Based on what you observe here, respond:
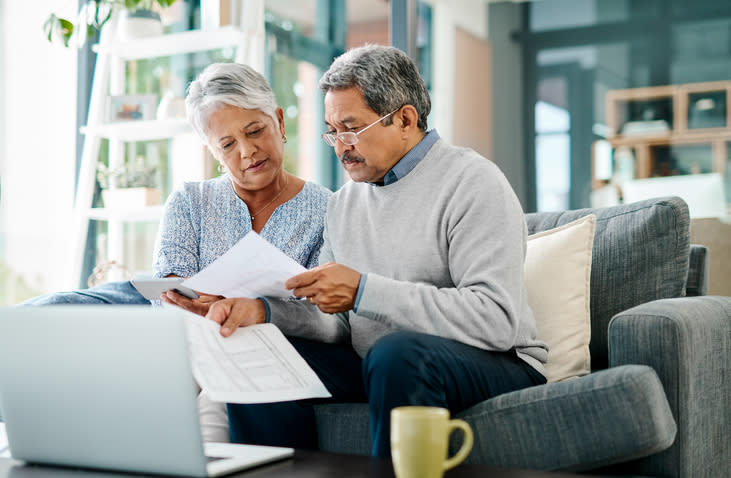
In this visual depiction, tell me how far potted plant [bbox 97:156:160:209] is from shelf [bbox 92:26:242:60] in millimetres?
504

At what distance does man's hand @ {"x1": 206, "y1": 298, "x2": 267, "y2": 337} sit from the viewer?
1.35 m

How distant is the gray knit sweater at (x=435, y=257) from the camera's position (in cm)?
132

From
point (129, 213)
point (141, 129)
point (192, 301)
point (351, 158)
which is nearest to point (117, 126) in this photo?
point (141, 129)

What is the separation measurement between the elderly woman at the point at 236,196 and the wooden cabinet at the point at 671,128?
2.15 meters

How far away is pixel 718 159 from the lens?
344cm

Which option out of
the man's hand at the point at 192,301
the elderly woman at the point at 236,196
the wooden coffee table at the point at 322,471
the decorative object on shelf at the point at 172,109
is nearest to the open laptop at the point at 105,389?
the wooden coffee table at the point at 322,471

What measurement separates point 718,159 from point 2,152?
328cm

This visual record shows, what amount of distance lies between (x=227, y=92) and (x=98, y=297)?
2.19 feet

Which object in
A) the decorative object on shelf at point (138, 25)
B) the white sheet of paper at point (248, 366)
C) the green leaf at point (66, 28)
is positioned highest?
the decorative object on shelf at point (138, 25)

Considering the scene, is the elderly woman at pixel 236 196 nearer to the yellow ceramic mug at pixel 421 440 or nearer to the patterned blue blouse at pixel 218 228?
the patterned blue blouse at pixel 218 228

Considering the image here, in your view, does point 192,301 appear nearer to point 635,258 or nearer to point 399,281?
point 399,281

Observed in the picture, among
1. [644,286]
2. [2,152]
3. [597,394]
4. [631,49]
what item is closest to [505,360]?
[597,394]

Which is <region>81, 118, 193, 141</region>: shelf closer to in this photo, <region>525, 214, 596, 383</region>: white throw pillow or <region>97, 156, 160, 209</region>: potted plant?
<region>97, 156, 160, 209</region>: potted plant

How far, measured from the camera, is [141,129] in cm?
335
